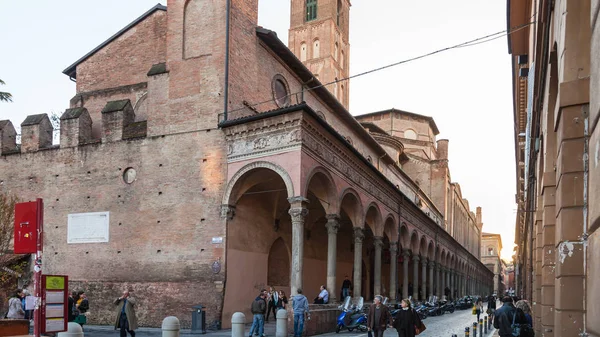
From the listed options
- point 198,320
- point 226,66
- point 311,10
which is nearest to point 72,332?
point 198,320

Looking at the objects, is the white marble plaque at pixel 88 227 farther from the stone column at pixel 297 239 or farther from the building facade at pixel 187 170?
the stone column at pixel 297 239

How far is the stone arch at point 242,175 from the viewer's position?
661 inches

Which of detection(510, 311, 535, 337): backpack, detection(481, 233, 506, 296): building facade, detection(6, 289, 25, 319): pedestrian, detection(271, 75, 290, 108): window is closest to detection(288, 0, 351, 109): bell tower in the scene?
detection(271, 75, 290, 108): window

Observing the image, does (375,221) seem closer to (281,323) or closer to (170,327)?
(281,323)

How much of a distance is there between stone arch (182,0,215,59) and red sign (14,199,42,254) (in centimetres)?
1260

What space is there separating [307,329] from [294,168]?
14.6ft

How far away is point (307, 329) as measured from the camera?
15914 millimetres

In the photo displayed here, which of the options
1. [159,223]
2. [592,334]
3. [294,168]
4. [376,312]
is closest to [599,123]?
[592,334]

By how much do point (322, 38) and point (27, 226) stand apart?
186 feet

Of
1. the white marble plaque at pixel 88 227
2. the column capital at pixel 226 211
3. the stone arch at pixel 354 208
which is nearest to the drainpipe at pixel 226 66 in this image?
the column capital at pixel 226 211

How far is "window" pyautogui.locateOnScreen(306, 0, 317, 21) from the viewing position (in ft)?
206

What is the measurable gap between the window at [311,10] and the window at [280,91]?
41.1 m

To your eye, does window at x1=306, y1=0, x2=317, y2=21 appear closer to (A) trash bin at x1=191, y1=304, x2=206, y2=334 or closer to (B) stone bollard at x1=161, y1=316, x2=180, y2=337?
(A) trash bin at x1=191, y1=304, x2=206, y2=334

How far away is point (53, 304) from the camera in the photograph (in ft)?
23.8
